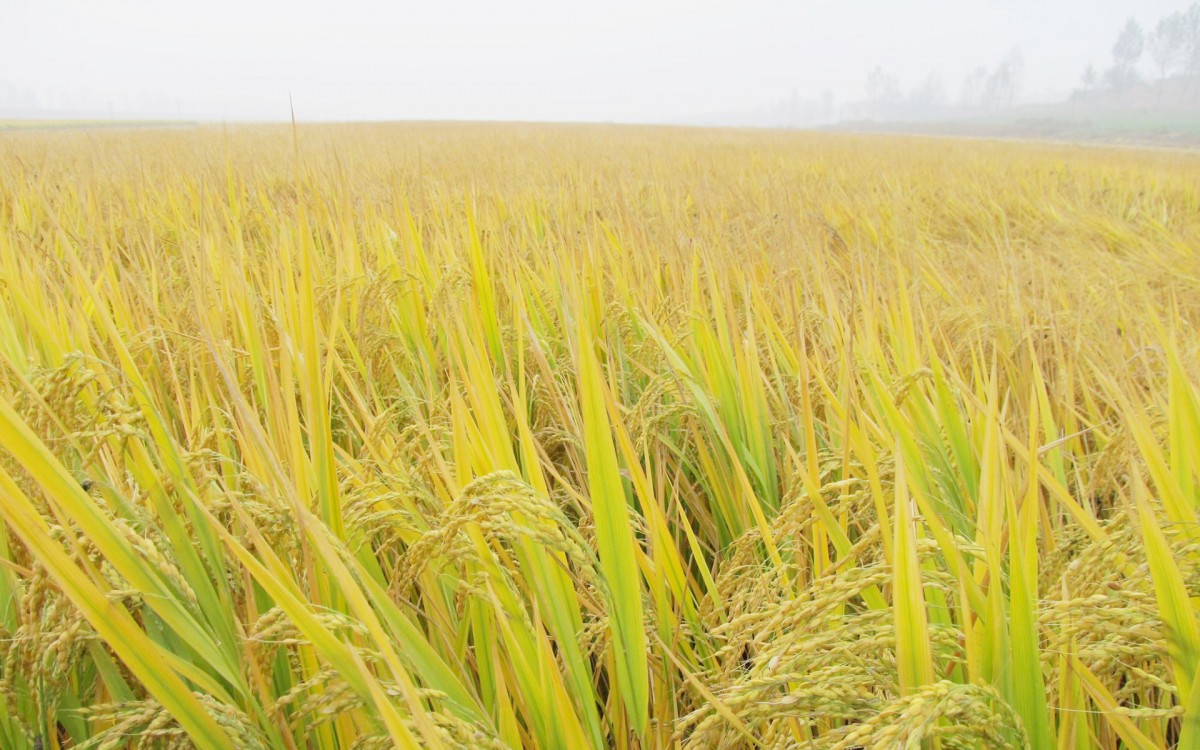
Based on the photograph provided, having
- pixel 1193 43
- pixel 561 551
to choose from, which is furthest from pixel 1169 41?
pixel 561 551

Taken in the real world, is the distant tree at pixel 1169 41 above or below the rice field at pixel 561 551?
above

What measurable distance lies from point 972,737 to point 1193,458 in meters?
0.53

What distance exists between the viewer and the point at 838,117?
15500cm

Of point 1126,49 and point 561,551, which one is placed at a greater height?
point 1126,49

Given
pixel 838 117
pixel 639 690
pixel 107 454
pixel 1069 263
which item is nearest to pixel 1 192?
pixel 107 454

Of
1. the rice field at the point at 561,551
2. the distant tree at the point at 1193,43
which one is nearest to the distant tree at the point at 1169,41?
the distant tree at the point at 1193,43

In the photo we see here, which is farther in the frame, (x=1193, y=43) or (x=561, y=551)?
(x=1193, y=43)

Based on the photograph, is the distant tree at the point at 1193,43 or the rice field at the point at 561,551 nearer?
the rice field at the point at 561,551

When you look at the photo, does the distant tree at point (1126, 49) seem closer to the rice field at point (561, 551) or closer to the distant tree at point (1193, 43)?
Result: the distant tree at point (1193, 43)

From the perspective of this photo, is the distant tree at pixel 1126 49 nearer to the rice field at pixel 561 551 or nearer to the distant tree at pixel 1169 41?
the distant tree at pixel 1169 41

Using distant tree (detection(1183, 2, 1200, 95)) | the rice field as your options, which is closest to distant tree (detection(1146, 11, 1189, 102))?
distant tree (detection(1183, 2, 1200, 95))

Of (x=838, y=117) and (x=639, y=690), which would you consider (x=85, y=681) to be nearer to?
(x=639, y=690)

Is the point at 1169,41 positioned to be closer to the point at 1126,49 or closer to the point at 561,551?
the point at 1126,49

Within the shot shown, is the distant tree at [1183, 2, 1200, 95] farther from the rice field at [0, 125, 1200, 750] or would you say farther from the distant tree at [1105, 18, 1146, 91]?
the rice field at [0, 125, 1200, 750]
